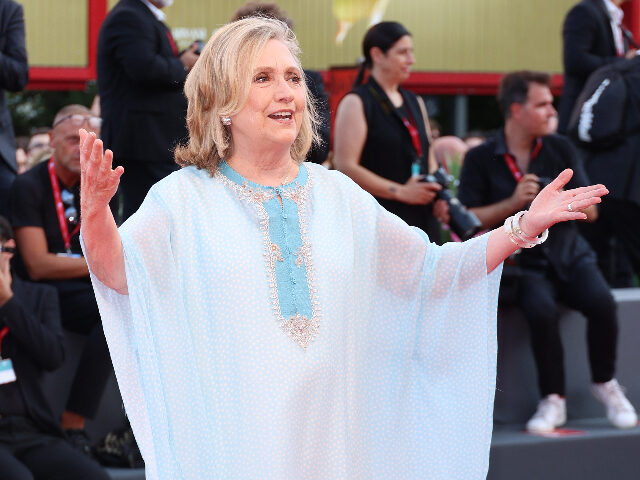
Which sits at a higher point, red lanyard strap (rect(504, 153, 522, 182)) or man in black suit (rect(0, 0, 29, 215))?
man in black suit (rect(0, 0, 29, 215))

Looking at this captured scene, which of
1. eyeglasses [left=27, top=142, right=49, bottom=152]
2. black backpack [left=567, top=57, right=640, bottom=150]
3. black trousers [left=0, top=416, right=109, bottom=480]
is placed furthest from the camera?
eyeglasses [left=27, top=142, right=49, bottom=152]

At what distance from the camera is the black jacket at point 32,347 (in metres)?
4.59

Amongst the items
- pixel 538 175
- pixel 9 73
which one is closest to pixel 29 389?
pixel 9 73

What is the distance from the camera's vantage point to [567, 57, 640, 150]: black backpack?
610cm

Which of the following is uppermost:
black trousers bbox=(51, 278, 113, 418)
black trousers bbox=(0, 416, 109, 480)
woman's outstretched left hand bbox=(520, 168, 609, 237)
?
woman's outstretched left hand bbox=(520, 168, 609, 237)

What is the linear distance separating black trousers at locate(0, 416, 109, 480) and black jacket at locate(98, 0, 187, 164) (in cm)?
133

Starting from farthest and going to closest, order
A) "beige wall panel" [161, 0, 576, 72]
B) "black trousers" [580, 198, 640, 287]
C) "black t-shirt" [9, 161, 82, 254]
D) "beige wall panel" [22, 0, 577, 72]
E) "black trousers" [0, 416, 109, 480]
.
→ "beige wall panel" [161, 0, 576, 72] < "beige wall panel" [22, 0, 577, 72] < "black trousers" [580, 198, 640, 287] < "black t-shirt" [9, 161, 82, 254] < "black trousers" [0, 416, 109, 480]

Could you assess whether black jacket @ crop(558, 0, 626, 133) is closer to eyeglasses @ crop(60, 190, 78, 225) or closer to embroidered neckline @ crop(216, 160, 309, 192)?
eyeglasses @ crop(60, 190, 78, 225)

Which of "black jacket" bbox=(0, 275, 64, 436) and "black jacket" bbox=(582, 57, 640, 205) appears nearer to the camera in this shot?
"black jacket" bbox=(0, 275, 64, 436)

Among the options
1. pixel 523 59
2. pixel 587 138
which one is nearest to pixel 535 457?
pixel 587 138

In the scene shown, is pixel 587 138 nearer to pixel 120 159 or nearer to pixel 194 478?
pixel 120 159

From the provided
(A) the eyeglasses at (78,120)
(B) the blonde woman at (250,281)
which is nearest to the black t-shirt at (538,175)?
(A) the eyeglasses at (78,120)

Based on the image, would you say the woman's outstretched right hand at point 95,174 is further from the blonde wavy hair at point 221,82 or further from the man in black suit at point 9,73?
the man in black suit at point 9,73

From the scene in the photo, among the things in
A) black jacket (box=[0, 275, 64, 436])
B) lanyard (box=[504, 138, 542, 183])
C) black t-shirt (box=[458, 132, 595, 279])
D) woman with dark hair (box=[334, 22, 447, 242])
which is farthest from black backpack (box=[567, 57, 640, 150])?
black jacket (box=[0, 275, 64, 436])
